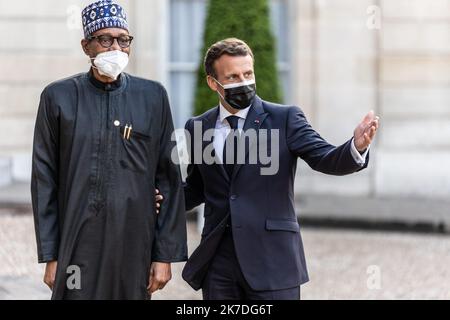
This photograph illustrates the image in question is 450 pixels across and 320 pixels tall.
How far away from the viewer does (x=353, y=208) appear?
1209 cm

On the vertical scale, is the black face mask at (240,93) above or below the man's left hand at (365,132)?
above

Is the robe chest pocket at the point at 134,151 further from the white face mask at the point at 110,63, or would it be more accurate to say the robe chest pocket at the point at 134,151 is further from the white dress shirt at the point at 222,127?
the white dress shirt at the point at 222,127

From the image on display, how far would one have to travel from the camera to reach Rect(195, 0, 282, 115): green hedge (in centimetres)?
1171

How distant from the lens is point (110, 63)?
385cm

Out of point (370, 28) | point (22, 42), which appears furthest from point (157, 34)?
point (370, 28)

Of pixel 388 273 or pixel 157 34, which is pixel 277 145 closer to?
pixel 388 273

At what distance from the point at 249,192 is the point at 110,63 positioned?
842mm

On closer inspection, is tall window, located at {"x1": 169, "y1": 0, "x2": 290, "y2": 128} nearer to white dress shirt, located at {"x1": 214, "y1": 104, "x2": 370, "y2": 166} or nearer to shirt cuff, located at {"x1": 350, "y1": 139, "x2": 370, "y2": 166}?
white dress shirt, located at {"x1": 214, "y1": 104, "x2": 370, "y2": 166}

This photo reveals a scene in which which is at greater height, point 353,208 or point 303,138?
point 303,138

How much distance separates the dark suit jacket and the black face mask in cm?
7

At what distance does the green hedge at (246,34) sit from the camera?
38.4 feet

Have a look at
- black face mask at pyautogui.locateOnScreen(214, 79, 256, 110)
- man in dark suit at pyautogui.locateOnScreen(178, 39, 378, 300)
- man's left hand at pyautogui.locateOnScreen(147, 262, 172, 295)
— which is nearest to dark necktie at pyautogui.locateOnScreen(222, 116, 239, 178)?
man in dark suit at pyautogui.locateOnScreen(178, 39, 378, 300)

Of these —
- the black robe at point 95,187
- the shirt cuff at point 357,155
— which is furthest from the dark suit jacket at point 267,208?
the black robe at point 95,187
